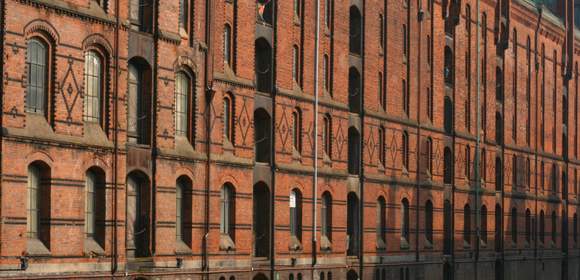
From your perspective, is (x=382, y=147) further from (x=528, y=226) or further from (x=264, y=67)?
(x=528, y=226)

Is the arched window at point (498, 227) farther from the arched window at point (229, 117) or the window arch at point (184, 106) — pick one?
the window arch at point (184, 106)

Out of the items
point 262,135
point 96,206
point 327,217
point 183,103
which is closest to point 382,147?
point 327,217

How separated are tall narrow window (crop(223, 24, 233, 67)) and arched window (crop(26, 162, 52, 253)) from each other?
10.8m

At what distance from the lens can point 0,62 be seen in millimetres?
35750

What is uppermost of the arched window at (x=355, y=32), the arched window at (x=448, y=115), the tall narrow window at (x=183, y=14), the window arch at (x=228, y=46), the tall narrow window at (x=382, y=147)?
the arched window at (x=355, y=32)

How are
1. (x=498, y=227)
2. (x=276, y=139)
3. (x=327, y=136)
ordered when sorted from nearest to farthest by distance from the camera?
(x=276, y=139) < (x=327, y=136) < (x=498, y=227)

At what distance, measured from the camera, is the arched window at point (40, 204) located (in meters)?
37.3

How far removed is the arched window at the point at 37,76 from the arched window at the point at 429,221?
99.2ft

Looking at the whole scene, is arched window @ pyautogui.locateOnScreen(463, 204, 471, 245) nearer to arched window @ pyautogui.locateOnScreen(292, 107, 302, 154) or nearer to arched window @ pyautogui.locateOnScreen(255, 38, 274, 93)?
arched window @ pyautogui.locateOnScreen(292, 107, 302, 154)

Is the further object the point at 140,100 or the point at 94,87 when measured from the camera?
the point at 140,100

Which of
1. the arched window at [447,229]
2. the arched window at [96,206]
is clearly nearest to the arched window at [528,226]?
the arched window at [447,229]

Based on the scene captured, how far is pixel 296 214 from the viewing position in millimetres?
52125

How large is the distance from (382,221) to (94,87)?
22628 millimetres

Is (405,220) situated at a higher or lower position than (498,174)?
lower
